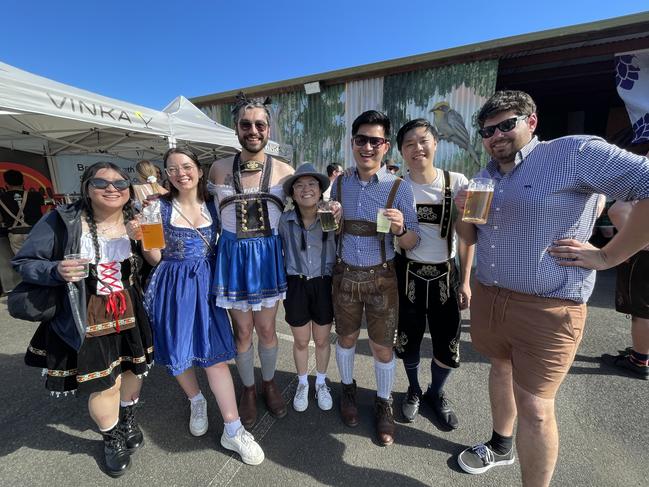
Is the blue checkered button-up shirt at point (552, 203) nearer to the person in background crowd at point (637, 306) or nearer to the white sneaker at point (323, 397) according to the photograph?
the white sneaker at point (323, 397)

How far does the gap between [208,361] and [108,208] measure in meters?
1.18

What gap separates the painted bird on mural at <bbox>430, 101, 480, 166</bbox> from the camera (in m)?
6.82

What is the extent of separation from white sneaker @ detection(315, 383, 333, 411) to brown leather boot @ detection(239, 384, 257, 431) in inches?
21.0

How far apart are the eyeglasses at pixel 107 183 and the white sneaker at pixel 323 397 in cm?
211

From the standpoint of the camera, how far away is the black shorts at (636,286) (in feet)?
9.09

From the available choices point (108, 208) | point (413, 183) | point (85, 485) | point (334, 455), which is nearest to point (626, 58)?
point (413, 183)

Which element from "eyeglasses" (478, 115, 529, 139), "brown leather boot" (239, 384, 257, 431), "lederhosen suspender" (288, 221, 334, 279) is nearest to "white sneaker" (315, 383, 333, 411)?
"brown leather boot" (239, 384, 257, 431)

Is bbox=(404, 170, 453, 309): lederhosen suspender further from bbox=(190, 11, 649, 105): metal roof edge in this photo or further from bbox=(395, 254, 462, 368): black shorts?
bbox=(190, 11, 649, 105): metal roof edge

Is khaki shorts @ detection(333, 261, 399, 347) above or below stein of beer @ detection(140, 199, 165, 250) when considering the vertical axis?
below

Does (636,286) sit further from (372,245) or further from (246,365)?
(246,365)

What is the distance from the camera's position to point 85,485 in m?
1.82

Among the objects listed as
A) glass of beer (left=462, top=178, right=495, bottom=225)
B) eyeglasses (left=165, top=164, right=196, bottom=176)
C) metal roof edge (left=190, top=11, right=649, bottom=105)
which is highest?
metal roof edge (left=190, top=11, right=649, bottom=105)

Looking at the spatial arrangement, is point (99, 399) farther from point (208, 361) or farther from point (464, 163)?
point (464, 163)

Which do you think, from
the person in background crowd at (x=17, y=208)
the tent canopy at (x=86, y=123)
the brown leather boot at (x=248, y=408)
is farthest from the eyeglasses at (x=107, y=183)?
the person in background crowd at (x=17, y=208)
